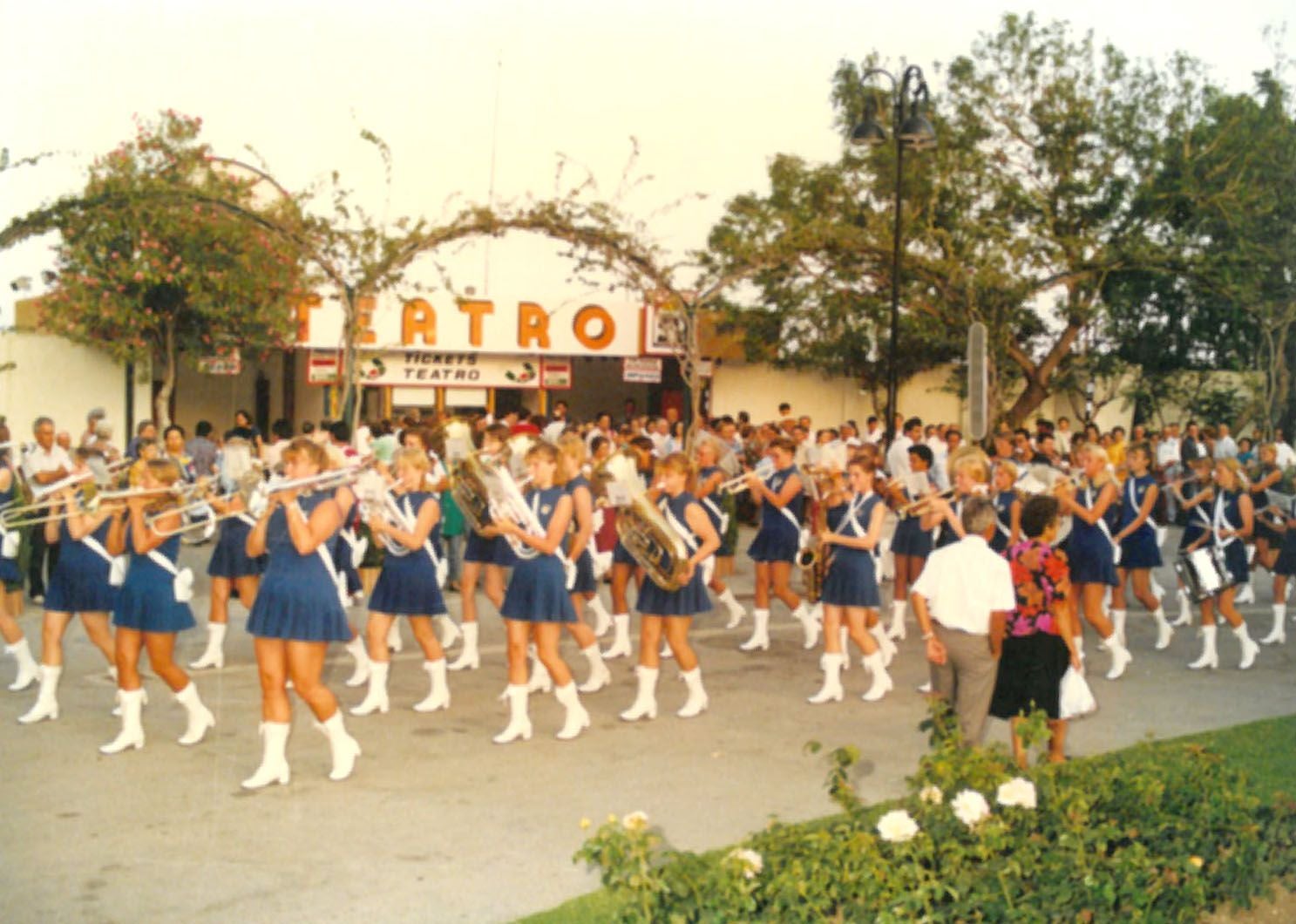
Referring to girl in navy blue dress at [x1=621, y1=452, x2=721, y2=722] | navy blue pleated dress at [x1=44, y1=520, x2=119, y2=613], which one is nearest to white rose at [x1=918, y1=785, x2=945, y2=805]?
girl in navy blue dress at [x1=621, y1=452, x2=721, y2=722]

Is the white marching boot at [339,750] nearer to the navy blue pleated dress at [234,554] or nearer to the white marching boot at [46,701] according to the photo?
the white marching boot at [46,701]

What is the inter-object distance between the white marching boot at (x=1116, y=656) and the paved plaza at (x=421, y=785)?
196 mm

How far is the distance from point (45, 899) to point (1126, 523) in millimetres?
9305

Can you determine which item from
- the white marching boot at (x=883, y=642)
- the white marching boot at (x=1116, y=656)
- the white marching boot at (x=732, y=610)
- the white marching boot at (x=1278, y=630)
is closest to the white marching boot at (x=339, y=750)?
the white marching boot at (x=883, y=642)

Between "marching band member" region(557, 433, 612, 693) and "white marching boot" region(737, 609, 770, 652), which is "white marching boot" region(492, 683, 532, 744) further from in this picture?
"white marching boot" region(737, 609, 770, 652)

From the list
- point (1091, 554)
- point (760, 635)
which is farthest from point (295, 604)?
point (1091, 554)

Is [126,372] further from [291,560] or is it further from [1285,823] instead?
[1285,823]

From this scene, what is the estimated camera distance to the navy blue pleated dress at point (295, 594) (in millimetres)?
7484

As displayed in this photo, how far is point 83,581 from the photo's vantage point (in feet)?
28.7

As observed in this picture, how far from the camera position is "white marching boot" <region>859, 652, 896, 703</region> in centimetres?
1043

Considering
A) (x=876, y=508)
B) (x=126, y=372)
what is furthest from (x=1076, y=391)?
(x=876, y=508)

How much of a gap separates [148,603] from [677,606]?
324cm

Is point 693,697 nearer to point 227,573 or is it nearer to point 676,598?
point 676,598

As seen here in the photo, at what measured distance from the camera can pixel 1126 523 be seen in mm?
12492
